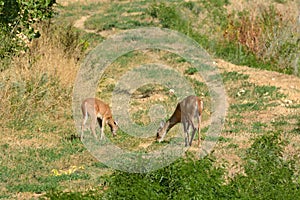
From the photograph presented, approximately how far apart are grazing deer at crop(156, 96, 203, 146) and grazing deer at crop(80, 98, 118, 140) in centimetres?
93

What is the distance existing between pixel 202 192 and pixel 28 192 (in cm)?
277

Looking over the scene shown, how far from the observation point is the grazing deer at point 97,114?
14027 millimetres

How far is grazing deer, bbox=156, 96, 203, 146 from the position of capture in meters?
13.3

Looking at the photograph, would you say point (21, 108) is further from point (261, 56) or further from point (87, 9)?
point (87, 9)

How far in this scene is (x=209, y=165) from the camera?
32.2 ft

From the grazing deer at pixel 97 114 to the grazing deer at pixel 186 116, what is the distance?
36.8 inches

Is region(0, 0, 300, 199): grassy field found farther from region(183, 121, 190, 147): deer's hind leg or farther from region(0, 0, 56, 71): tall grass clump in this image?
region(183, 121, 190, 147): deer's hind leg

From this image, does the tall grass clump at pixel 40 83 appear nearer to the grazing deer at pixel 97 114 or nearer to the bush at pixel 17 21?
the bush at pixel 17 21

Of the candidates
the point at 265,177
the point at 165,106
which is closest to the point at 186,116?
the point at 165,106

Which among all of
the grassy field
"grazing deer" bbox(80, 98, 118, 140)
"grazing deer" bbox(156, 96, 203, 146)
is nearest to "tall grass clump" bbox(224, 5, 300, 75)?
the grassy field

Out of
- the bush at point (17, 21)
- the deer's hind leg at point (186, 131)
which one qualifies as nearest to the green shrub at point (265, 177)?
the deer's hind leg at point (186, 131)

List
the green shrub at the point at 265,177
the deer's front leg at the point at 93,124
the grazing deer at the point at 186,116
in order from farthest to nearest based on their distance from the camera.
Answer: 1. the deer's front leg at the point at 93,124
2. the grazing deer at the point at 186,116
3. the green shrub at the point at 265,177

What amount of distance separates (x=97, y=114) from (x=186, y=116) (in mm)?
1719

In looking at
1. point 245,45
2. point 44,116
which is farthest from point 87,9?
point 44,116
